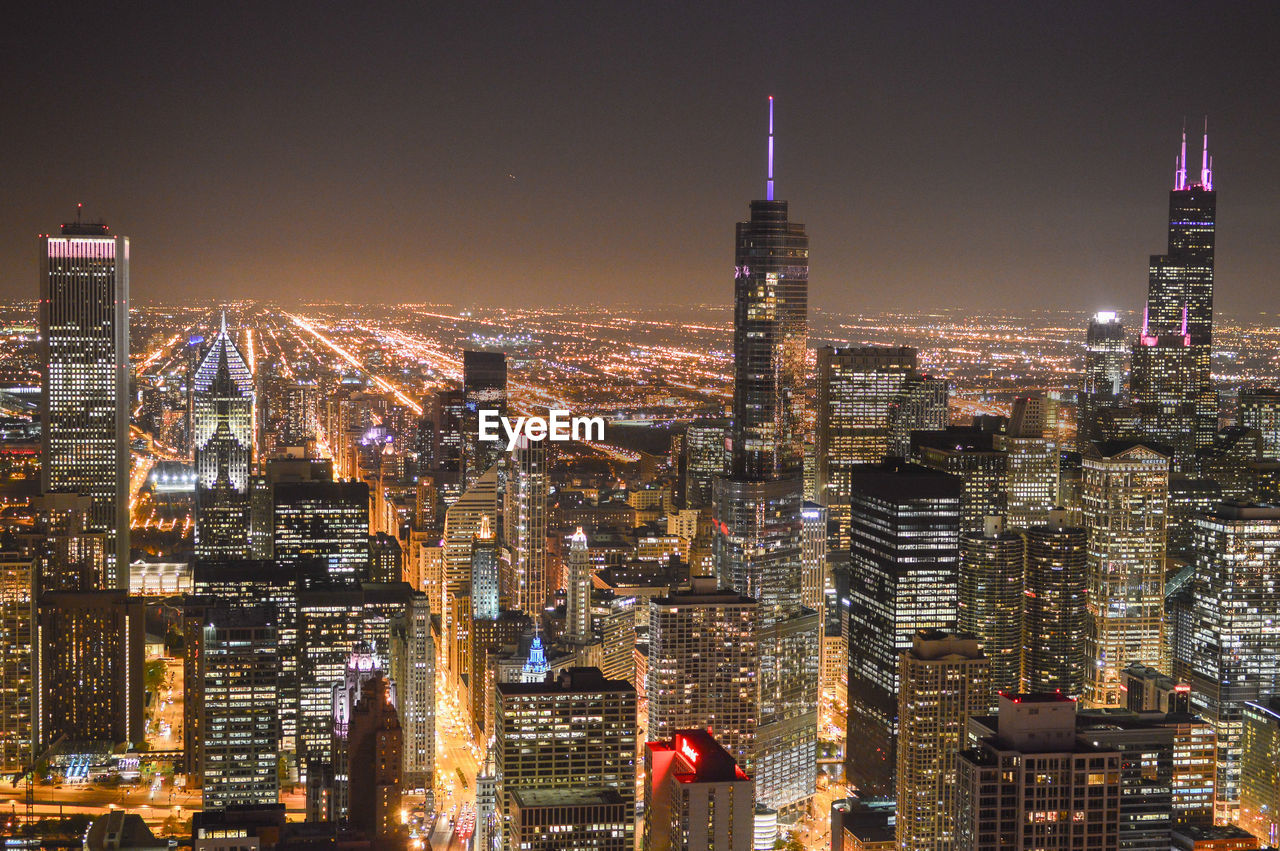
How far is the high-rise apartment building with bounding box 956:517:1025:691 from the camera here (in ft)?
64.8

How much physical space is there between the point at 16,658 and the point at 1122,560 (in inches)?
603

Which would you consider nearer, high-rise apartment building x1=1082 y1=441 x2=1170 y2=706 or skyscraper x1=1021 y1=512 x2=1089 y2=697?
skyscraper x1=1021 y1=512 x2=1089 y2=697

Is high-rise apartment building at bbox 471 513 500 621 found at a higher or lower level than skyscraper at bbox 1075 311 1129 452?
lower

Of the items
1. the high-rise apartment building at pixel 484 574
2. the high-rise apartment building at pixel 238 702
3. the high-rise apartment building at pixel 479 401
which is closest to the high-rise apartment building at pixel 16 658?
the high-rise apartment building at pixel 238 702

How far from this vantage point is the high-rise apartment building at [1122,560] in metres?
20.9

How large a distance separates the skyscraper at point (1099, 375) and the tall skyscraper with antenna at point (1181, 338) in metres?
0.31

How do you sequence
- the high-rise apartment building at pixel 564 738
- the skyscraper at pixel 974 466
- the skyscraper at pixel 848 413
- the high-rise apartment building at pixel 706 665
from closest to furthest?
1. the high-rise apartment building at pixel 564 738
2. the high-rise apartment building at pixel 706 665
3. the skyscraper at pixel 974 466
4. the skyscraper at pixel 848 413

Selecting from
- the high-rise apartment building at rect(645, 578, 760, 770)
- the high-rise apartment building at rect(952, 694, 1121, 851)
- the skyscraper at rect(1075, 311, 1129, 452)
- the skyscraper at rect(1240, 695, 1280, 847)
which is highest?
the skyscraper at rect(1075, 311, 1129, 452)

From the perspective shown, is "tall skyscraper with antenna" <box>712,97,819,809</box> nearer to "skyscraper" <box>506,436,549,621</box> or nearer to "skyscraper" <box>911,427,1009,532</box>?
"skyscraper" <box>911,427,1009,532</box>

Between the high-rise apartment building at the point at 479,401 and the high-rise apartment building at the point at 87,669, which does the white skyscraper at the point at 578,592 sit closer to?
the high-rise apartment building at the point at 479,401

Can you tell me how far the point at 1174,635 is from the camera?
2120cm

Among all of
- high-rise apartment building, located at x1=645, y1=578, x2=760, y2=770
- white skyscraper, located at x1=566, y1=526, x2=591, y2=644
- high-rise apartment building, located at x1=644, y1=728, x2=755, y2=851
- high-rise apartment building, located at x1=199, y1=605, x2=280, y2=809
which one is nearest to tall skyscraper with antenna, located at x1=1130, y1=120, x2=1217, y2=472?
high-rise apartment building, located at x1=645, y1=578, x2=760, y2=770

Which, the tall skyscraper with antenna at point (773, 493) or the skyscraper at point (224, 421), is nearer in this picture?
the tall skyscraper with antenna at point (773, 493)

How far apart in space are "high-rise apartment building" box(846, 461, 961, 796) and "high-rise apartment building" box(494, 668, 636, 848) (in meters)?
6.22
